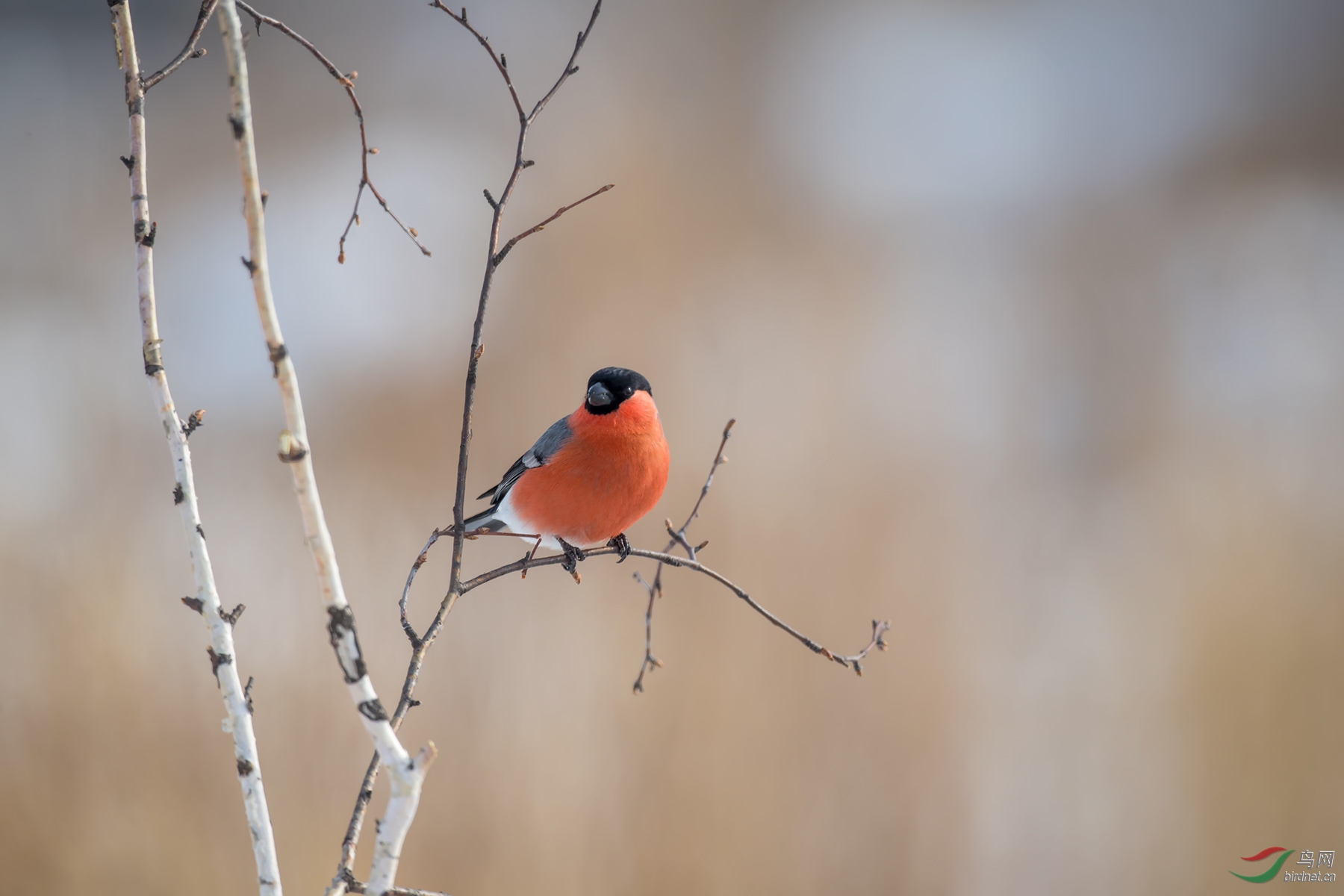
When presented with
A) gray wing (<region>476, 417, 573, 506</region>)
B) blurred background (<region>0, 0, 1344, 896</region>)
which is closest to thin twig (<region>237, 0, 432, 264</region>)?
gray wing (<region>476, 417, 573, 506</region>)

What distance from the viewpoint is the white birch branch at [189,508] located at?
53 cm

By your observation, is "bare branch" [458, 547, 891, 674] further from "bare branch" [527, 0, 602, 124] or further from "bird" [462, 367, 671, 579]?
"bare branch" [527, 0, 602, 124]

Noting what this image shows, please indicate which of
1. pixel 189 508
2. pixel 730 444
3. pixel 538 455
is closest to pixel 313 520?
pixel 189 508

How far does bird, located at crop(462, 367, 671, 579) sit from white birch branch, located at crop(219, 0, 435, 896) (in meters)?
0.42

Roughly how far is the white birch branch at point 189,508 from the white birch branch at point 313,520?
0.11 m

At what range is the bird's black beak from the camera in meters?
0.82

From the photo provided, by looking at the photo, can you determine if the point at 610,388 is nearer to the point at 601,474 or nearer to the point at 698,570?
the point at 601,474

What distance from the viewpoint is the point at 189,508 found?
541 millimetres

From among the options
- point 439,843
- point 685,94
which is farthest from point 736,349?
point 439,843

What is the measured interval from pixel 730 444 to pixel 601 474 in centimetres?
98

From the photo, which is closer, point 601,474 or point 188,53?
point 188,53

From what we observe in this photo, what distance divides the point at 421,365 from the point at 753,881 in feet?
4.31

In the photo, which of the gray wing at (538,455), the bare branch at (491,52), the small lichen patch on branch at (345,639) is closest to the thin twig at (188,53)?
the bare branch at (491,52)

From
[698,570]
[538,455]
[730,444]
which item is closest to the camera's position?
[698,570]
